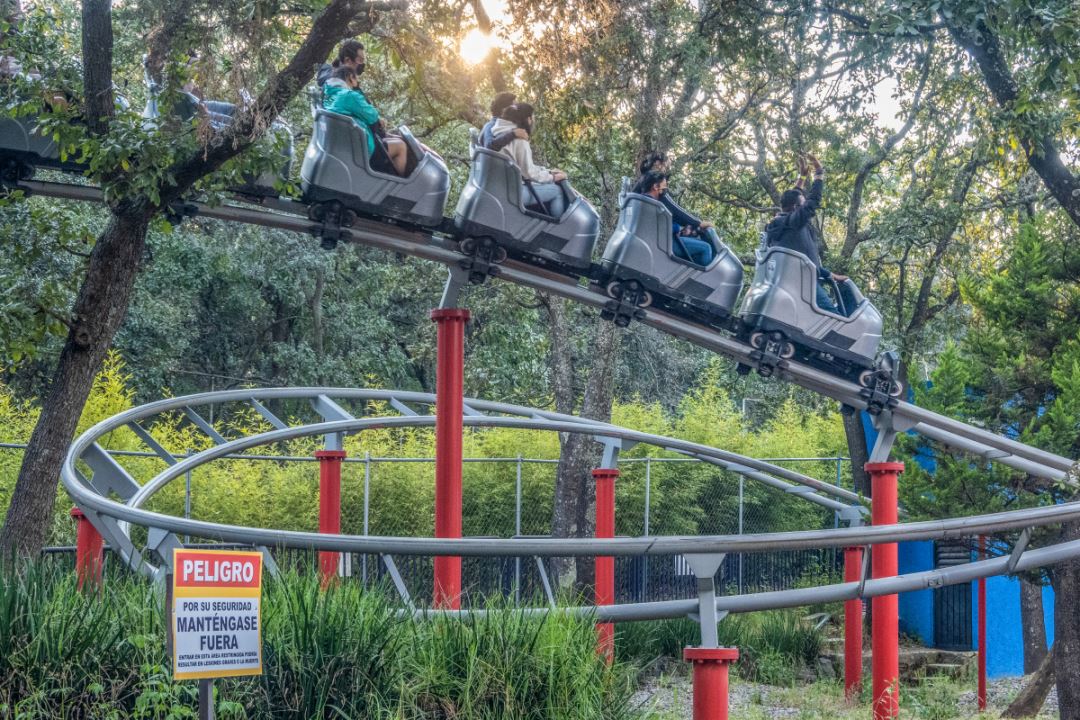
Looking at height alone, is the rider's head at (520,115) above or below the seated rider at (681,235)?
above

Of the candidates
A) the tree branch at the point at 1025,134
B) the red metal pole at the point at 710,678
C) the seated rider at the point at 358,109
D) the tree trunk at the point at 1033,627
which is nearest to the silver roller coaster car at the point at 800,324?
the tree branch at the point at 1025,134

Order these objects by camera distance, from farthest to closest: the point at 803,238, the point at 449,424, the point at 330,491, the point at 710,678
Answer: the point at 330,491 → the point at 803,238 → the point at 449,424 → the point at 710,678

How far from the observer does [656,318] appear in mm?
10383

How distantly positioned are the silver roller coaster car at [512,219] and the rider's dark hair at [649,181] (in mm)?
636

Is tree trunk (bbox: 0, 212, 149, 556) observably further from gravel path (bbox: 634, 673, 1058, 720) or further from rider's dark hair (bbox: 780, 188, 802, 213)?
rider's dark hair (bbox: 780, 188, 802, 213)

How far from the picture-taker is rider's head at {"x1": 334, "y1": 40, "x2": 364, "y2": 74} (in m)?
9.41

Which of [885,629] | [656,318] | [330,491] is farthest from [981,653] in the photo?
[330,491]

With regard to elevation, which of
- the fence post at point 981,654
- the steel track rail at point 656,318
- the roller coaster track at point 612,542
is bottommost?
the fence post at point 981,654

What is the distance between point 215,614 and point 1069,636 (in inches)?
300

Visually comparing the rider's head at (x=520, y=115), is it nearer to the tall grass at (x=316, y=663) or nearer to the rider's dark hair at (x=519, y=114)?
the rider's dark hair at (x=519, y=114)

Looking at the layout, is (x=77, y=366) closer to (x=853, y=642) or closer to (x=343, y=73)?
(x=343, y=73)

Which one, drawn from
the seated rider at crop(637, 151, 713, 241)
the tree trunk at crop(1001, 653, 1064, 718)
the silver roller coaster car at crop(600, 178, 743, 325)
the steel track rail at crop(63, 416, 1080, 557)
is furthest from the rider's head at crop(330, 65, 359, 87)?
the tree trunk at crop(1001, 653, 1064, 718)

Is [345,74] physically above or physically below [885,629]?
above

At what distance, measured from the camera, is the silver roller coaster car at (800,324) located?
10.6 meters
